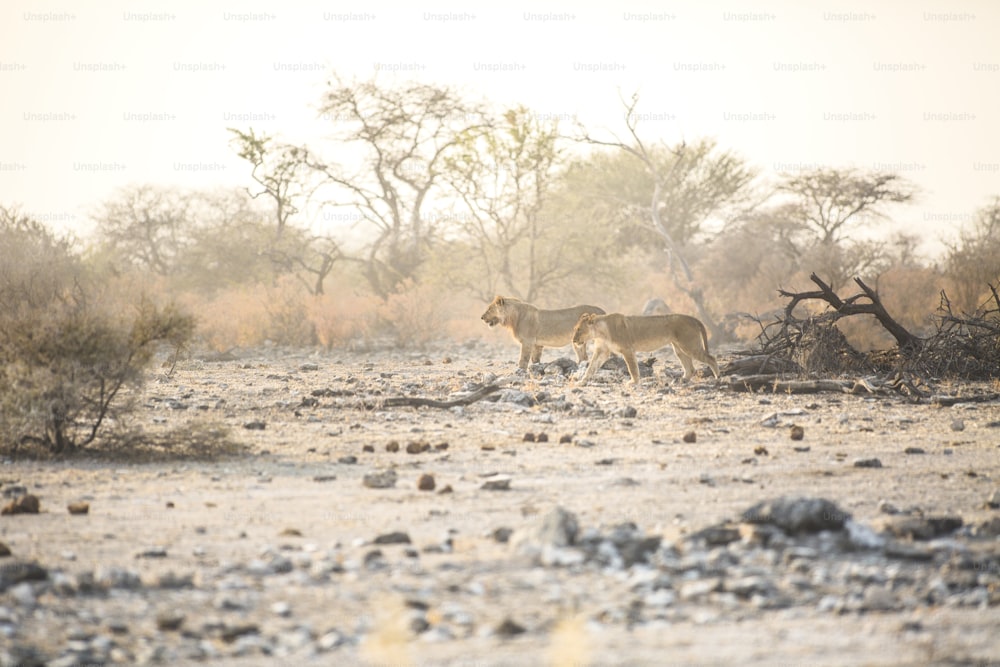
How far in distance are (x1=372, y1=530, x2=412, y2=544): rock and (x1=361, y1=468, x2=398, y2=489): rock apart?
180cm

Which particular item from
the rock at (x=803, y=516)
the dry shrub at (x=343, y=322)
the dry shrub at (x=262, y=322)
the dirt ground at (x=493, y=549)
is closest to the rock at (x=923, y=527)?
the dirt ground at (x=493, y=549)

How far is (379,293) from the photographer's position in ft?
117

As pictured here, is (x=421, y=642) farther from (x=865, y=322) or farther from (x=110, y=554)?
(x=865, y=322)

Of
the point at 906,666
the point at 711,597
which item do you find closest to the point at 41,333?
the point at 711,597

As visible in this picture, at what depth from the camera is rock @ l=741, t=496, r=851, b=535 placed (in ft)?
21.5

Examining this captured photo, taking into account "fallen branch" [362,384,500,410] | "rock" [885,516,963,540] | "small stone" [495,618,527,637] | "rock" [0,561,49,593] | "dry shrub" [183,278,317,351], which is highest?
"dry shrub" [183,278,317,351]

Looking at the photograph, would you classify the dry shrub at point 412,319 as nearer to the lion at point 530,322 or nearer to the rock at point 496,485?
the lion at point 530,322

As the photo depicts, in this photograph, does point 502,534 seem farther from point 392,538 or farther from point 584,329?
point 584,329

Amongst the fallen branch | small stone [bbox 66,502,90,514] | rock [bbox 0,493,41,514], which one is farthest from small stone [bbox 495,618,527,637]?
the fallen branch

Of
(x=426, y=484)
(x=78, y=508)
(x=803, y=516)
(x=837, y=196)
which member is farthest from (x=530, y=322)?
(x=837, y=196)

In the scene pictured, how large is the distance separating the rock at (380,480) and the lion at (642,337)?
24.3 feet

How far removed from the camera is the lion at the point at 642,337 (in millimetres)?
15773

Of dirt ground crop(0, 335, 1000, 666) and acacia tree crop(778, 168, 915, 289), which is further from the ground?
acacia tree crop(778, 168, 915, 289)

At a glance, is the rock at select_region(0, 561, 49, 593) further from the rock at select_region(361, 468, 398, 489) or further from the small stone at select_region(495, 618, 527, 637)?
the rock at select_region(361, 468, 398, 489)
